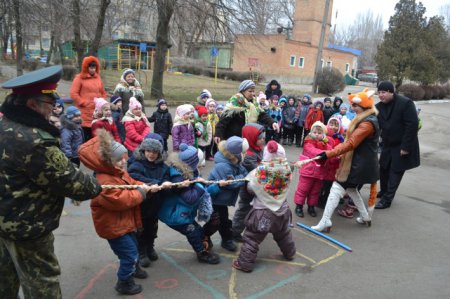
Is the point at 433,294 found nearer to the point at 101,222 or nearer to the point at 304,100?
the point at 101,222

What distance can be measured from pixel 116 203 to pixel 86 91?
15.2 feet

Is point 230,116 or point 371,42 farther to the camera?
point 371,42

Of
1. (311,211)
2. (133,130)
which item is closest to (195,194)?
(311,211)

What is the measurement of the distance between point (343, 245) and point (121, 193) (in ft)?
9.53

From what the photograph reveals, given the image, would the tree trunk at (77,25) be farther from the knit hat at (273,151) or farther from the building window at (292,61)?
the building window at (292,61)

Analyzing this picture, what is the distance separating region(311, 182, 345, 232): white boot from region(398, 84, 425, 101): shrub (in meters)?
24.4

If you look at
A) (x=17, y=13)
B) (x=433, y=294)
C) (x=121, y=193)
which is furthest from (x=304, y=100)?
(x=17, y=13)

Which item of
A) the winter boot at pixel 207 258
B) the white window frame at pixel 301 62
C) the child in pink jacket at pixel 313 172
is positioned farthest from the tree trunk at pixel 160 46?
the white window frame at pixel 301 62

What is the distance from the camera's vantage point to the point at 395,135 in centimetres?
591

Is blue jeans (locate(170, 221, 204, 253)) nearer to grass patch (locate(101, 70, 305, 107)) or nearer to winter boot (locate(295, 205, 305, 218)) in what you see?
winter boot (locate(295, 205, 305, 218))

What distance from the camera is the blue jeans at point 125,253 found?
3207 mm

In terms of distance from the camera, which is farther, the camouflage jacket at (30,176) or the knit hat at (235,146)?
the knit hat at (235,146)

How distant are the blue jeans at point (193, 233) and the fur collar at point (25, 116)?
5.55 ft

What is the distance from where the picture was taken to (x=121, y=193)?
3.05 metres
